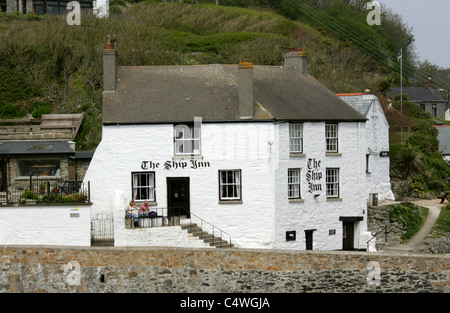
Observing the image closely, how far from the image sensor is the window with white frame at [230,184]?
28141 millimetres

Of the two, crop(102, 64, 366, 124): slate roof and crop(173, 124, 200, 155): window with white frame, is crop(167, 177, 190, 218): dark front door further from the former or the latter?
crop(102, 64, 366, 124): slate roof

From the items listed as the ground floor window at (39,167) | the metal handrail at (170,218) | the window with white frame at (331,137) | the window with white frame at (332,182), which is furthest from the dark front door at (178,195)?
the ground floor window at (39,167)

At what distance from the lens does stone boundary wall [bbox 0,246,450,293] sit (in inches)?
888

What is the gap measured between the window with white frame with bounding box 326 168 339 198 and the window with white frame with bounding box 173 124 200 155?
19.4ft

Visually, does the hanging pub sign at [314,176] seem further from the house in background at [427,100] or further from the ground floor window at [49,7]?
the house in background at [427,100]

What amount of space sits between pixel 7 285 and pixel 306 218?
12335mm

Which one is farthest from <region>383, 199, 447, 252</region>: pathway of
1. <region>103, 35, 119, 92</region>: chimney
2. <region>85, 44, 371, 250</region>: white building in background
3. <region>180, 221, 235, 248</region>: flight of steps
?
<region>103, 35, 119, 92</region>: chimney

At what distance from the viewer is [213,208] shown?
27969mm

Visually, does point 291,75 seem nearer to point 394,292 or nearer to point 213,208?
point 213,208

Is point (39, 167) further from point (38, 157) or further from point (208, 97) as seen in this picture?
point (208, 97)

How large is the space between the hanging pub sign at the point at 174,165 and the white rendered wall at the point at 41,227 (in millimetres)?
3544

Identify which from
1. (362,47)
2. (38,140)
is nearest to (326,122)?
(38,140)

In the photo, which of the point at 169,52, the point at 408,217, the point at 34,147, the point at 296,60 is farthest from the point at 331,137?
the point at 169,52

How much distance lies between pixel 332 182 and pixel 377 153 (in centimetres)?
756
